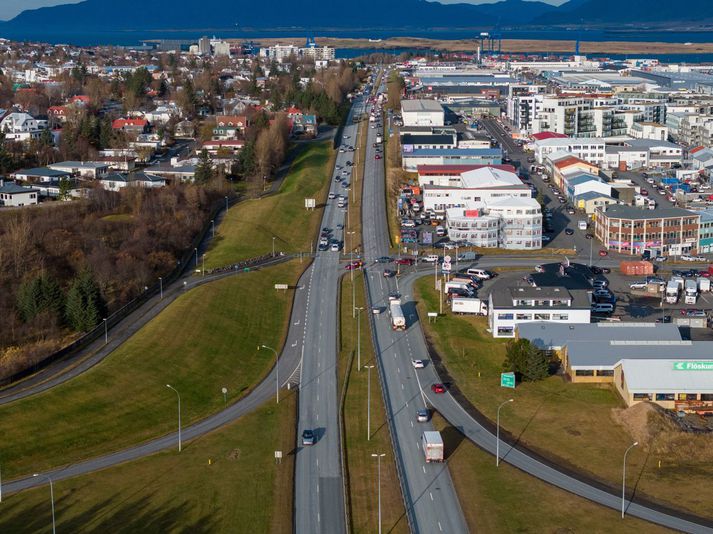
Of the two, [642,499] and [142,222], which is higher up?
[142,222]

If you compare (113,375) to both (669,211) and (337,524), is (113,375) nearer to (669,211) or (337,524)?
(337,524)

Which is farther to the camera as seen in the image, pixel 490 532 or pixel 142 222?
pixel 142 222

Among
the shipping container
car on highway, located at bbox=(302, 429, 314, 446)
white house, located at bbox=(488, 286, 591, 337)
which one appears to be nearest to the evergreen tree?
car on highway, located at bbox=(302, 429, 314, 446)

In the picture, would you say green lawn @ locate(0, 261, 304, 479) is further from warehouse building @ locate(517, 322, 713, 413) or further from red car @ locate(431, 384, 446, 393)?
warehouse building @ locate(517, 322, 713, 413)

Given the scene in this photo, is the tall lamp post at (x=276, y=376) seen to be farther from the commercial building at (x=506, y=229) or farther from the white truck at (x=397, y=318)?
the commercial building at (x=506, y=229)

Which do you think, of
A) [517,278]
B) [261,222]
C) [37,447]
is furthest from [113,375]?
[261,222]

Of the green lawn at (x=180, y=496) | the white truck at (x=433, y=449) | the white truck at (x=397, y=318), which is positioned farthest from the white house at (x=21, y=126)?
the white truck at (x=433, y=449)
